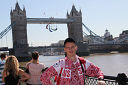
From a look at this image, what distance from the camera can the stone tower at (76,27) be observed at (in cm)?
4331

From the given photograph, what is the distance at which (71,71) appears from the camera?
164 cm

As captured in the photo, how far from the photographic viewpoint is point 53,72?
1676 millimetres

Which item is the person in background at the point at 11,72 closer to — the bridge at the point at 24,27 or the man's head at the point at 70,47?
the man's head at the point at 70,47

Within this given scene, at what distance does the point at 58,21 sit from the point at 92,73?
3973 centimetres

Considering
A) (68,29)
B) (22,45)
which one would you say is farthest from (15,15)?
(68,29)

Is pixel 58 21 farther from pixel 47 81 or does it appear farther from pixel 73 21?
pixel 47 81

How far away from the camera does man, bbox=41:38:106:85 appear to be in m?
1.61

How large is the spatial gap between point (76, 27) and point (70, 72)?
42054mm

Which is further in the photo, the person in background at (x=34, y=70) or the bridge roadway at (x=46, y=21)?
the bridge roadway at (x=46, y=21)

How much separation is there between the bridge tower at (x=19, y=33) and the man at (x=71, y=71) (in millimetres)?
34454

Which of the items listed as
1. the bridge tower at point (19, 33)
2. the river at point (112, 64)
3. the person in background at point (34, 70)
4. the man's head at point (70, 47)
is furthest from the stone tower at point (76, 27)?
the man's head at point (70, 47)

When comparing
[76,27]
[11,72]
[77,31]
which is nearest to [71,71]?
[11,72]

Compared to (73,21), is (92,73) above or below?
below

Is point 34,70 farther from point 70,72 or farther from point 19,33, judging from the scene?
point 19,33
